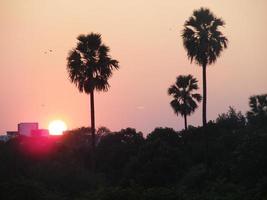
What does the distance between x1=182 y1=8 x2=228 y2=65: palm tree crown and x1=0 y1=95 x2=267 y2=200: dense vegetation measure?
585cm

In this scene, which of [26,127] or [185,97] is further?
[26,127]

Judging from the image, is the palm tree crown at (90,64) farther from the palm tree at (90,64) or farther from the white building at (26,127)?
the white building at (26,127)

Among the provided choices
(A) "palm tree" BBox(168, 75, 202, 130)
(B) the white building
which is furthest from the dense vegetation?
(B) the white building

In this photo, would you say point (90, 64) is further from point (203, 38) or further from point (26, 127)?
point (26, 127)

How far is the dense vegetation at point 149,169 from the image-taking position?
33109 mm

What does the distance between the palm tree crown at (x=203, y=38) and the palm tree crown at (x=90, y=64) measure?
21.0 ft

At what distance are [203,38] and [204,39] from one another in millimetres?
167

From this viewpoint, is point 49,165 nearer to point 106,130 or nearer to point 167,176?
point 167,176

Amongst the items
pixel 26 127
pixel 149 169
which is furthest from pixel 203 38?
pixel 26 127

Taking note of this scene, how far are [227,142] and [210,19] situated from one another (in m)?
15.2

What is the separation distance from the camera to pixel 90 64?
52750 mm

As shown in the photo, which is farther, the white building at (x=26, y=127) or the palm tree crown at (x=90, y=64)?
the white building at (x=26, y=127)

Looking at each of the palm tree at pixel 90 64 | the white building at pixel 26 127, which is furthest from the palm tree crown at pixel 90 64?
the white building at pixel 26 127

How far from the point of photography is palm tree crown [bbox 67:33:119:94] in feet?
171
